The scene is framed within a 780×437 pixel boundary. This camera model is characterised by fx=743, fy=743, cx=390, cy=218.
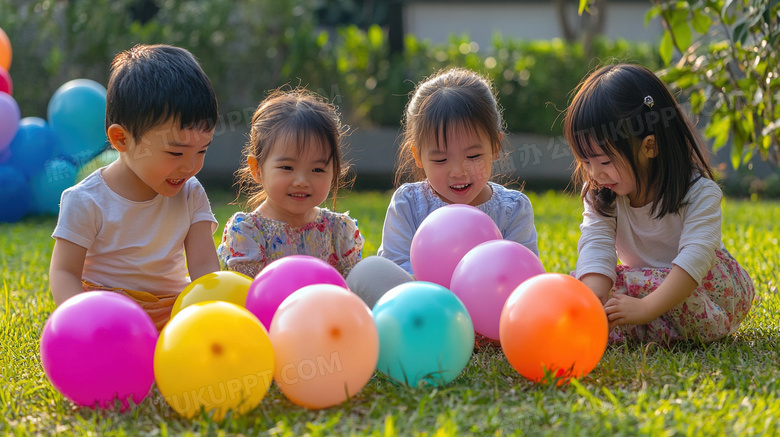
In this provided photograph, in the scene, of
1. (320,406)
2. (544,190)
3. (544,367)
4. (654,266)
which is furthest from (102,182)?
(544,190)

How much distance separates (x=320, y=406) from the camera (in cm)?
208

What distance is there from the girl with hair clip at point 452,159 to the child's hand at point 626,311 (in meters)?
0.92

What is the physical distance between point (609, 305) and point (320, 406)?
1.13m

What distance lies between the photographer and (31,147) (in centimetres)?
680

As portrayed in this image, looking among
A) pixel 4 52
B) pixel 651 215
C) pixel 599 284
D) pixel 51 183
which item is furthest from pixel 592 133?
pixel 4 52

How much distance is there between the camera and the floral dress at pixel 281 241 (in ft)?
10.8

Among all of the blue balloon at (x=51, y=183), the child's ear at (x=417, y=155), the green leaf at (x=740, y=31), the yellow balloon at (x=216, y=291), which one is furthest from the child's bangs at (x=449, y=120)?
the blue balloon at (x=51, y=183)

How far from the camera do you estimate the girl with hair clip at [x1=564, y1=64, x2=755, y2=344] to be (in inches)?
105

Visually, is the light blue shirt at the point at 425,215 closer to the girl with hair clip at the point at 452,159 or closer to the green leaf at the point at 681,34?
the girl with hair clip at the point at 452,159

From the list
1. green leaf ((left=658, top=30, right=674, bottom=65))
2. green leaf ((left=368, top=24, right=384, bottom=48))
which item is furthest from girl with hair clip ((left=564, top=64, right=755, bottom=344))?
green leaf ((left=368, top=24, right=384, bottom=48))

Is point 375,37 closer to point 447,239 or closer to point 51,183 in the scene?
point 51,183

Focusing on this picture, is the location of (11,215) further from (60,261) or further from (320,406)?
(320,406)

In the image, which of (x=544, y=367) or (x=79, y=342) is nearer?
(x=79, y=342)

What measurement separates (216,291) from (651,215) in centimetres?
167
